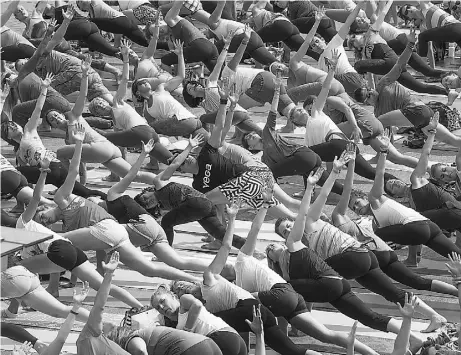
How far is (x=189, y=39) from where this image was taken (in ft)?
55.2

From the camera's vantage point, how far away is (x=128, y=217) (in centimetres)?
1276

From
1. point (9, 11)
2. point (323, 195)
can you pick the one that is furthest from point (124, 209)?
point (9, 11)

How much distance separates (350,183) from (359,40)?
4.67 m

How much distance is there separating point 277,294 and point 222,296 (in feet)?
1.42

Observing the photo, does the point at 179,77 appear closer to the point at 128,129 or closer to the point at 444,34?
the point at 128,129

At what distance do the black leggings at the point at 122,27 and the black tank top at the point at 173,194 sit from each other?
492 cm

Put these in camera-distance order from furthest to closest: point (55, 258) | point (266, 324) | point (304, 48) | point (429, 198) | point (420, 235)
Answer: point (304, 48) → point (429, 198) → point (420, 235) → point (55, 258) → point (266, 324)

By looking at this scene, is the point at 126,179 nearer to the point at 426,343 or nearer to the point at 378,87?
the point at 426,343

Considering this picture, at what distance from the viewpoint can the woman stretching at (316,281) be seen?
11.8 metres

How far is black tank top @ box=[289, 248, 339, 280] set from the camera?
11906mm

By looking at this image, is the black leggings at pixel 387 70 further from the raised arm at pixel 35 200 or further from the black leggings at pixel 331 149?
the raised arm at pixel 35 200

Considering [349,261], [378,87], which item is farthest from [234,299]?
[378,87]

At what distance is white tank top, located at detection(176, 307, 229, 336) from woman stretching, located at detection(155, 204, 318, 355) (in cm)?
37

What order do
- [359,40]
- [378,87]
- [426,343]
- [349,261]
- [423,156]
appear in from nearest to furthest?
[426,343], [349,261], [423,156], [378,87], [359,40]
